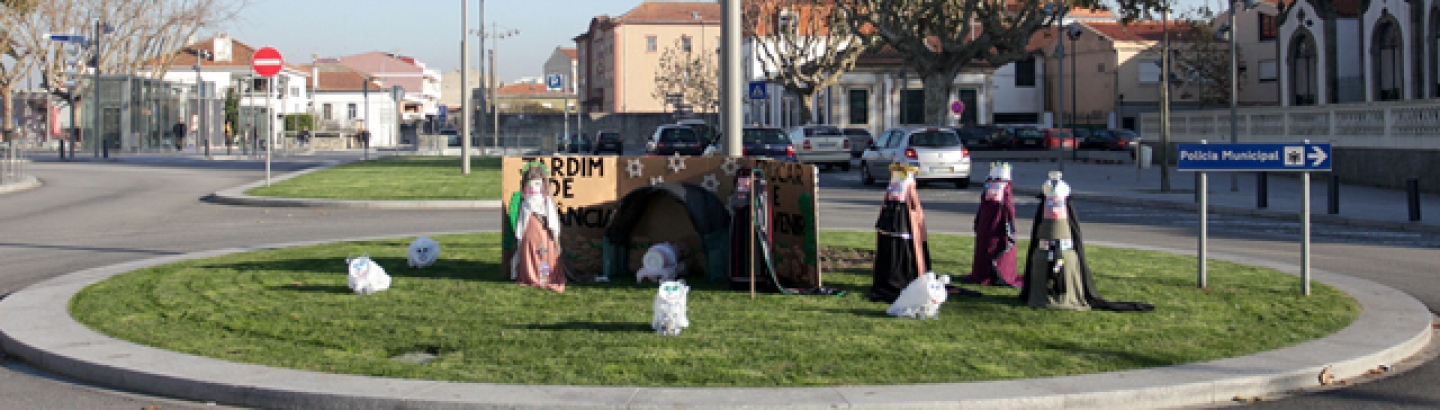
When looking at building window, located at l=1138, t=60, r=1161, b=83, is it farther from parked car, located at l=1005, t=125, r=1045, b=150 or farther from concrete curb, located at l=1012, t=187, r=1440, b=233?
concrete curb, located at l=1012, t=187, r=1440, b=233

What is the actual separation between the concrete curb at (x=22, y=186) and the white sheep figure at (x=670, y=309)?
23292mm

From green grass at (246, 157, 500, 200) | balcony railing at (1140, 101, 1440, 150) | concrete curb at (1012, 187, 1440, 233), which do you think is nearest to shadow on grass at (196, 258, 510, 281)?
green grass at (246, 157, 500, 200)

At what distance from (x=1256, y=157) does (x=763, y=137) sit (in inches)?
989

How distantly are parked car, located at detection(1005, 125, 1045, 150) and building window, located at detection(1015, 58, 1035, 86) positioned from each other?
25956 mm

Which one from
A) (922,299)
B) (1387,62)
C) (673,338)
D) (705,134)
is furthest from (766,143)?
(673,338)

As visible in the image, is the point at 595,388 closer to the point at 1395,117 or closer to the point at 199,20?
the point at 1395,117

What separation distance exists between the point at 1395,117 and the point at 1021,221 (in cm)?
1259

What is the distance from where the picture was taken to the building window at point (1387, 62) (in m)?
39.6

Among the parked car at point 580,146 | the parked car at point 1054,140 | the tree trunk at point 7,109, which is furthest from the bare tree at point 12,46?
the parked car at point 1054,140

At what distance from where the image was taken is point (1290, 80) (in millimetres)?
46250

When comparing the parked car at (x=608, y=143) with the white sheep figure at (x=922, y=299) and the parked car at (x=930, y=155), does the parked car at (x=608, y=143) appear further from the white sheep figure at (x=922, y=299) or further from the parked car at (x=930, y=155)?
the white sheep figure at (x=922, y=299)

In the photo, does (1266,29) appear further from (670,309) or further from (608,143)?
(670,309)

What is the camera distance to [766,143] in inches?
1362

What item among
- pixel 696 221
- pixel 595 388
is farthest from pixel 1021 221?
pixel 595 388
